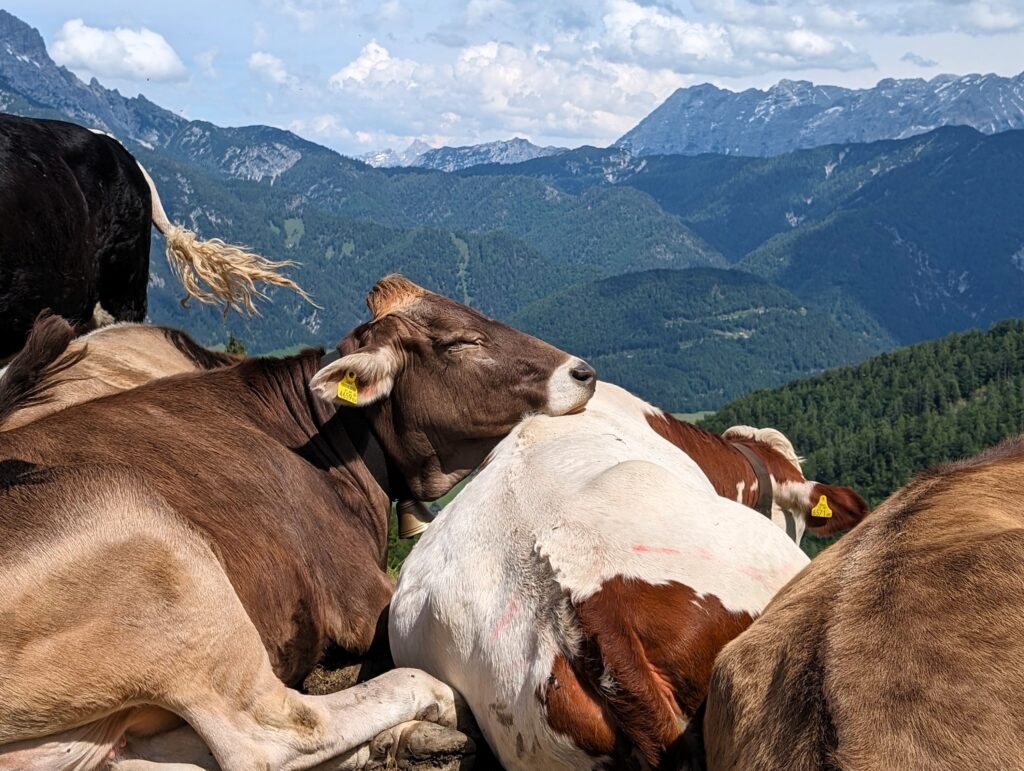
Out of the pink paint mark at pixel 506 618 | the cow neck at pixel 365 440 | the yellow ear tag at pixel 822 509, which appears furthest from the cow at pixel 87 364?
the yellow ear tag at pixel 822 509

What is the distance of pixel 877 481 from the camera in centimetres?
13738

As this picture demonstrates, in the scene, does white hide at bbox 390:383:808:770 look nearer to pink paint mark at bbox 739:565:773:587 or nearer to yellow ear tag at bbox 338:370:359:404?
pink paint mark at bbox 739:565:773:587

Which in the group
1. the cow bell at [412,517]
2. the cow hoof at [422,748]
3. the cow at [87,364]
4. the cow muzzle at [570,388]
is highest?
the cow at [87,364]

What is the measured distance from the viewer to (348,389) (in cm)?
758

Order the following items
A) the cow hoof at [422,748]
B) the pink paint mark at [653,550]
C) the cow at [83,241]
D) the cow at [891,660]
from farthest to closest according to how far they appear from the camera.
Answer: the cow at [83,241]
the cow hoof at [422,748]
the pink paint mark at [653,550]
the cow at [891,660]

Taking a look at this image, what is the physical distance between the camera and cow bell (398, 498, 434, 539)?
27.5 ft

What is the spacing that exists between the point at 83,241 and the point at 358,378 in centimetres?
559

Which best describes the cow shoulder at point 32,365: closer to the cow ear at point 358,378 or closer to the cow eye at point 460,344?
the cow ear at point 358,378

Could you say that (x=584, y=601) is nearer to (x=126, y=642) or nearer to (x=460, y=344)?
(x=126, y=642)

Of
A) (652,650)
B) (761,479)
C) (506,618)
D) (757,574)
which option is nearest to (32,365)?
(506,618)

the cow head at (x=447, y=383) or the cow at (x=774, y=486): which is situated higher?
Result: the cow head at (x=447, y=383)

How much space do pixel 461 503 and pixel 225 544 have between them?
1.27m

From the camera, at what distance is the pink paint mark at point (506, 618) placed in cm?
517

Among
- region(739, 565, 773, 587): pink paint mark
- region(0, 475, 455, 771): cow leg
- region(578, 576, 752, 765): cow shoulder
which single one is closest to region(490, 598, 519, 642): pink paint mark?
region(578, 576, 752, 765): cow shoulder
